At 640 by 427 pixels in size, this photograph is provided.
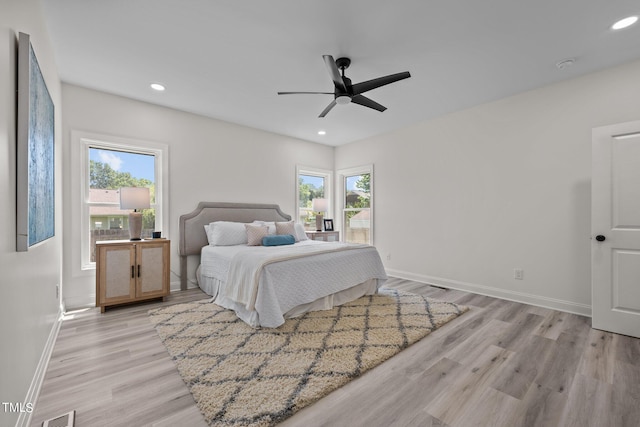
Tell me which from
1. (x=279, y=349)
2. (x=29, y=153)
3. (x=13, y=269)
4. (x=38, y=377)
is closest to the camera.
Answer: (x=13, y=269)

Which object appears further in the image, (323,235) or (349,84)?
(323,235)

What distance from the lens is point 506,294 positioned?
360cm

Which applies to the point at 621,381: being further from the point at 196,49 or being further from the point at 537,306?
the point at 196,49

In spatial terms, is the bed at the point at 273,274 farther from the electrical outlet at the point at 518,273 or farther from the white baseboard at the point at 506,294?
the electrical outlet at the point at 518,273

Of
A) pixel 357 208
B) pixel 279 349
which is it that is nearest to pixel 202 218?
pixel 279 349

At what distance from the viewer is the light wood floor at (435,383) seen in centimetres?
152

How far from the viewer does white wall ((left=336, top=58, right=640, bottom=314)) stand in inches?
120

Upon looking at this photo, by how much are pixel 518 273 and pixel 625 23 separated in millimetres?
Answer: 2627

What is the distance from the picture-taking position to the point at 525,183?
346 centimetres

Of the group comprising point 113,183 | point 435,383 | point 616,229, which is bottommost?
point 435,383

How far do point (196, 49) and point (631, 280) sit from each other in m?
4.56

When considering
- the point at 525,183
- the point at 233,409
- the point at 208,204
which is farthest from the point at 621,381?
the point at 208,204

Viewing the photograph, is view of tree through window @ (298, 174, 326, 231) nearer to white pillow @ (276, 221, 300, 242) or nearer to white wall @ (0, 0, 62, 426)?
white pillow @ (276, 221, 300, 242)

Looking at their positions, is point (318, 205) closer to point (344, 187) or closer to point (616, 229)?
point (344, 187)
